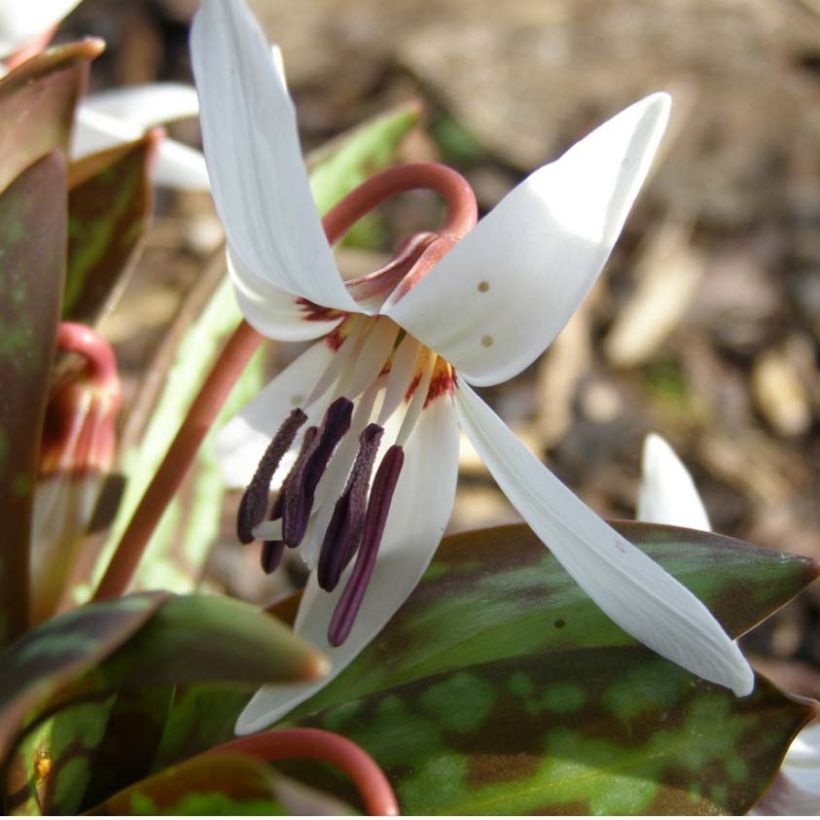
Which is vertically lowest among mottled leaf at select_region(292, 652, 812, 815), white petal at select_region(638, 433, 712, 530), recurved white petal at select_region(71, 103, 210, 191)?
white petal at select_region(638, 433, 712, 530)

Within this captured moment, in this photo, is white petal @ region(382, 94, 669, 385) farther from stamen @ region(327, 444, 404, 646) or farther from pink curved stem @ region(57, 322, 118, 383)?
pink curved stem @ region(57, 322, 118, 383)

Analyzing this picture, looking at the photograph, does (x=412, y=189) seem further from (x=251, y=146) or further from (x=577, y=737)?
(x=577, y=737)

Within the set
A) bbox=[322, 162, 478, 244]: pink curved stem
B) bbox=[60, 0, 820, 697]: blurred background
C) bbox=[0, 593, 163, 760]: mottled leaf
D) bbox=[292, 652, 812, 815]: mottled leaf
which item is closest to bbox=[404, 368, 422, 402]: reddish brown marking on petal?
bbox=[322, 162, 478, 244]: pink curved stem

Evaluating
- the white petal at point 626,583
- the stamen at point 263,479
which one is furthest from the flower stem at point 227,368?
the white petal at point 626,583

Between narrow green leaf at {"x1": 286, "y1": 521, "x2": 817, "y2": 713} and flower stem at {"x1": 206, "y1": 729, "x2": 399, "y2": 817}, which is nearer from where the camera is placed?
flower stem at {"x1": 206, "y1": 729, "x2": 399, "y2": 817}

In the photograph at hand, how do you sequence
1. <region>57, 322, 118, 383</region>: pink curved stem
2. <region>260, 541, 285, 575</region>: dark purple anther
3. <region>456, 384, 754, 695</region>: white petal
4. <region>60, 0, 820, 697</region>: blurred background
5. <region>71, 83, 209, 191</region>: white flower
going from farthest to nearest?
<region>60, 0, 820, 697</region>: blurred background, <region>71, 83, 209, 191</region>: white flower, <region>57, 322, 118, 383</region>: pink curved stem, <region>260, 541, 285, 575</region>: dark purple anther, <region>456, 384, 754, 695</region>: white petal

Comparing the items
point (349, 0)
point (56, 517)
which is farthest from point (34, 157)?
point (349, 0)

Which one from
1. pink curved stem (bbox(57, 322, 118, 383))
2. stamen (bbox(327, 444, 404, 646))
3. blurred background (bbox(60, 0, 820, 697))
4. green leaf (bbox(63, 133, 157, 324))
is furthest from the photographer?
blurred background (bbox(60, 0, 820, 697))
